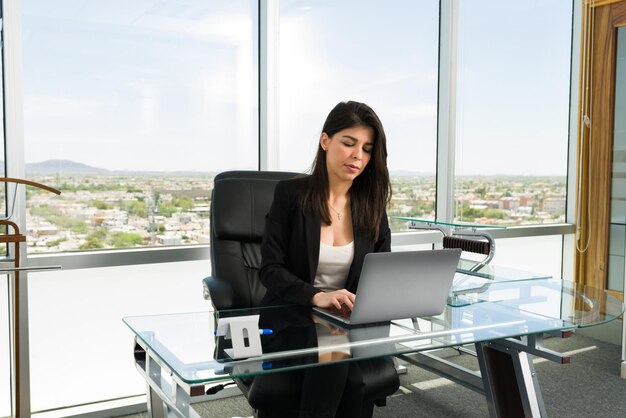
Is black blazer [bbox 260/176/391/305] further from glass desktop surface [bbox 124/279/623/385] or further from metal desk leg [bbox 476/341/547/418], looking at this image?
metal desk leg [bbox 476/341/547/418]

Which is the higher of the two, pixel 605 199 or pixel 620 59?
pixel 620 59

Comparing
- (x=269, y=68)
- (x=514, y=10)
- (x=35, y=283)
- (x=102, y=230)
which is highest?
(x=514, y=10)

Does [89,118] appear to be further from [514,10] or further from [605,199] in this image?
[605,199]

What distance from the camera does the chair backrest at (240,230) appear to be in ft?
8.69

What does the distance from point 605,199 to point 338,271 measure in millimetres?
2910

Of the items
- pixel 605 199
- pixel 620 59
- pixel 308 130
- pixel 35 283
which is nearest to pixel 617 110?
pixel 620 59

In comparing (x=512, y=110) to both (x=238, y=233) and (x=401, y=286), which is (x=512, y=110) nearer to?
(x=238, y=233)

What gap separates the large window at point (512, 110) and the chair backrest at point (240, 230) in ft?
6.16

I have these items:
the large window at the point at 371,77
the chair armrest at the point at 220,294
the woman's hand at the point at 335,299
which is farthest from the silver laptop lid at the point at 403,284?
the large window at the point at 371,77

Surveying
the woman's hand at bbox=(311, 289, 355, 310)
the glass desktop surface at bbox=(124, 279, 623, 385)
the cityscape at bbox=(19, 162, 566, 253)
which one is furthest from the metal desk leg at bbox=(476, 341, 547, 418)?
the cityscape at bbox=(19, 162, 566, 253)

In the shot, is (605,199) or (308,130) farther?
(605,199)

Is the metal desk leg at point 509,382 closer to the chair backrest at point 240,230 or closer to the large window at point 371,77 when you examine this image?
the chair backrest at point 240,230

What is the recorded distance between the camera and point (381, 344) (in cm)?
164

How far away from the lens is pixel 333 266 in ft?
7.69
